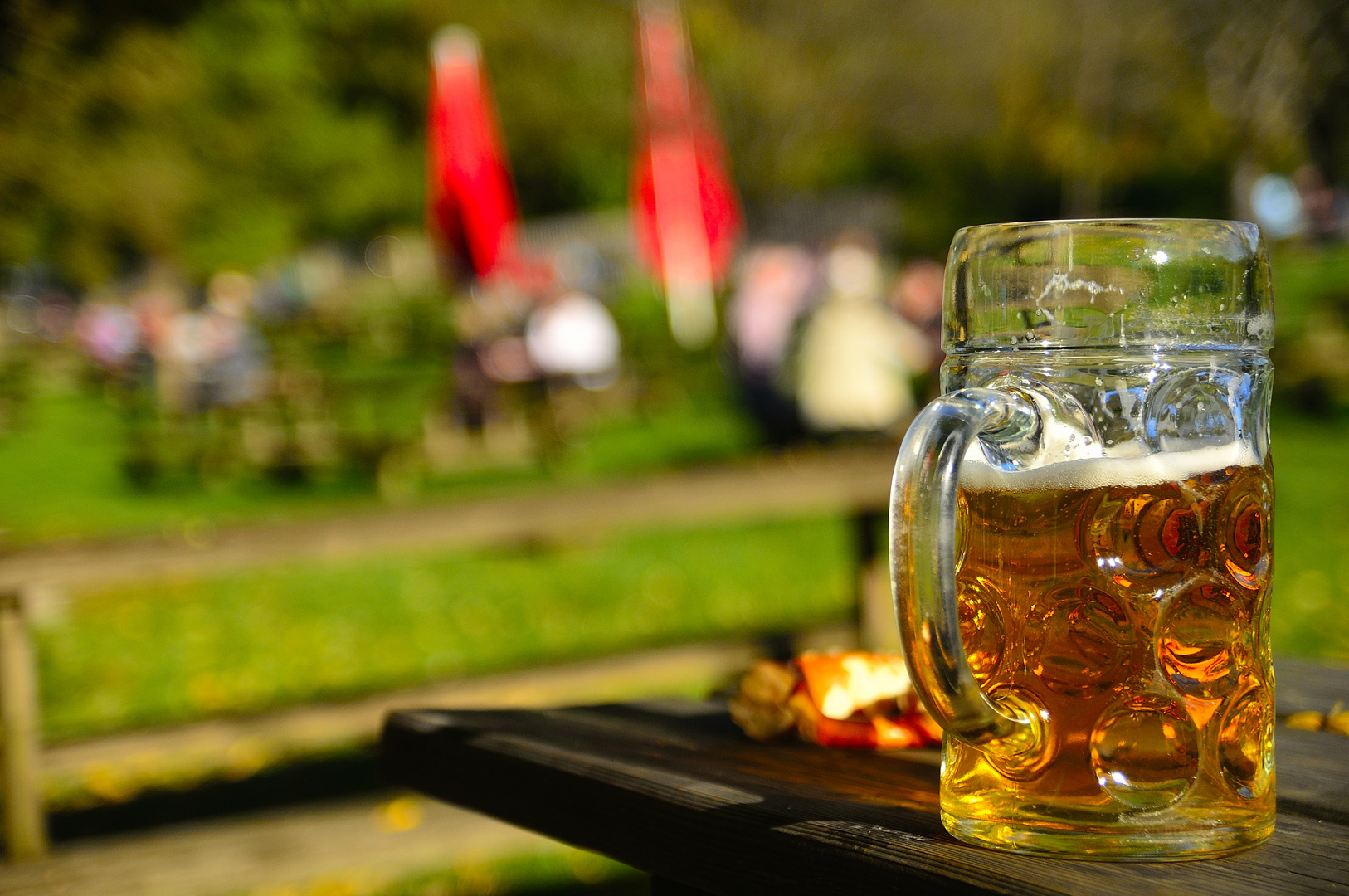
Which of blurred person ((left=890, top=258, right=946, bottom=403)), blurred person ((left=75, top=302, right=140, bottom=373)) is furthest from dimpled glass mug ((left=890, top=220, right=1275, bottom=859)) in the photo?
blurred person ((left=75, top=302, right=140, bottom=373))

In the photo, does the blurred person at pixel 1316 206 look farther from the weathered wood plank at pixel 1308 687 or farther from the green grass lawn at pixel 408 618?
the weathered wood plank at pixel 1308 687

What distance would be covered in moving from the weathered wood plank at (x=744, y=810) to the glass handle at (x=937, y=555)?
11cm

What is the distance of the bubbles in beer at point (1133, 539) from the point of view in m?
0.89

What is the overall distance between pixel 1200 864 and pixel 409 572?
645 centimetres

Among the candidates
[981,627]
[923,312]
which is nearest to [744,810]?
[981,627]

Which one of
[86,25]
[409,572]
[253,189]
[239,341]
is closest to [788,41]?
[239,341]

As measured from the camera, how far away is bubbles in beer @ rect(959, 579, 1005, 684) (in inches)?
36.4

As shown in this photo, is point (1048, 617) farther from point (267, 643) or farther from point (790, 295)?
point (790, 295)

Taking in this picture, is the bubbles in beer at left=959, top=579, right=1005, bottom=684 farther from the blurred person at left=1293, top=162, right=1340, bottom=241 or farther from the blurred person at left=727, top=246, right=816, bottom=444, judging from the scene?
the blurred person at left=1293, top=162, right=1340, bottom=241

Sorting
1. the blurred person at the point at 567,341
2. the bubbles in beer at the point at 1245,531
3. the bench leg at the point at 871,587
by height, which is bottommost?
the bench leg at the point at 871,587

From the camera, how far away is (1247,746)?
92 cm

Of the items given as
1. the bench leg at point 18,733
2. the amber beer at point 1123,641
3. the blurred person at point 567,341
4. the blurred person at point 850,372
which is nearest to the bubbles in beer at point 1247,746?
the amber beer at point 1123,641

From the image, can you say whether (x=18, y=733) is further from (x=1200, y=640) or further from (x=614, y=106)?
(x=614, y=106)

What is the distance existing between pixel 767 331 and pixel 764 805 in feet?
26.6
